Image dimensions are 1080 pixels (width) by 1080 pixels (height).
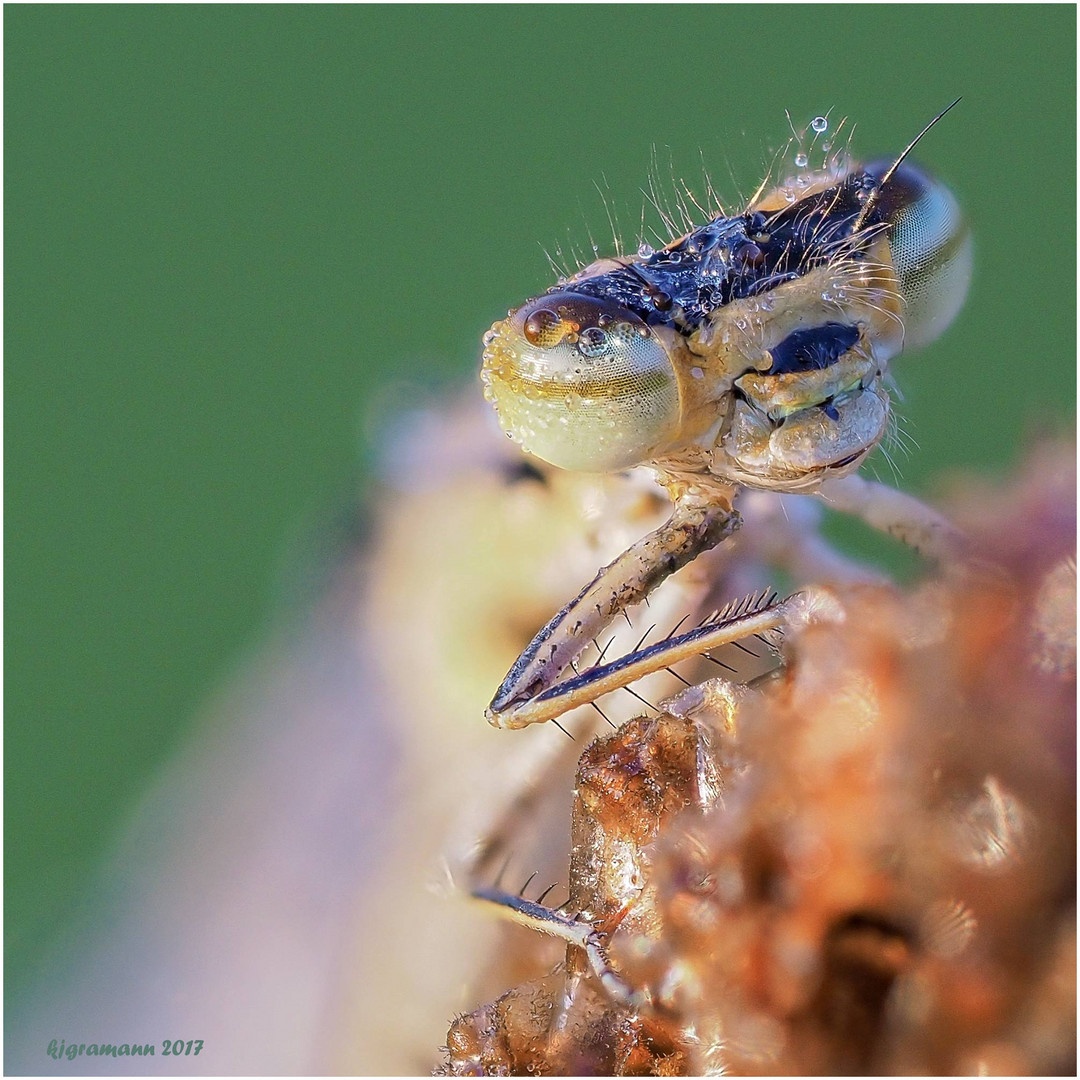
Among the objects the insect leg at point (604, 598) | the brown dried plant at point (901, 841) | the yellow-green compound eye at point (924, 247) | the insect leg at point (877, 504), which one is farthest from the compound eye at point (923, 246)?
the brown dried plant at point (901, 841)

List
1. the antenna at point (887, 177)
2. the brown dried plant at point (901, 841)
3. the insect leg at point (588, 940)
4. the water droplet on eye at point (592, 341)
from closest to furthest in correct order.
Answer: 1. the brown dried plant at point (901, 841)
2. the insect leg at point (588, 940)
3. the water droplet on eye at point (592, 341)
4. the antenna at point (887, 177)

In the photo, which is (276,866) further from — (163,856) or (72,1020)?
(72,1020)

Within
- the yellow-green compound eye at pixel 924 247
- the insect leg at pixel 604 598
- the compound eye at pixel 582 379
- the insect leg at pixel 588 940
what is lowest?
the insect leg at pixel 588 940

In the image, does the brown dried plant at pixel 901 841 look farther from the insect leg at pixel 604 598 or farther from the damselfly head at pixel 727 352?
the damselfly head at pixel 727 352

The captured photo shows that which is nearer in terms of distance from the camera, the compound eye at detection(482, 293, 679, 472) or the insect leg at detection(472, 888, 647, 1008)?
the insect leg at detection(472, 888, 647, 1008)

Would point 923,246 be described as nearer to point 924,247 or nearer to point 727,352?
point 924,247

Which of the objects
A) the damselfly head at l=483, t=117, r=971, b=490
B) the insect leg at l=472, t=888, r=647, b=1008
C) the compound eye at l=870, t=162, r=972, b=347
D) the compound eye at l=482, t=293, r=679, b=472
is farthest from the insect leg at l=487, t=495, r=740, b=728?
the compound eye at l=870, t=162, r=972, b=347

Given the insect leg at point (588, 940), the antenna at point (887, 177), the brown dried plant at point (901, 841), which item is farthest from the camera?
the antenna at point (887, 177)

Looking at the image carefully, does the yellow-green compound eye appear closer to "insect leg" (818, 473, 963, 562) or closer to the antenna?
the antenna

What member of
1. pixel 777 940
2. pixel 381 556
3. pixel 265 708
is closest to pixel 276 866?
pixel 265 708
